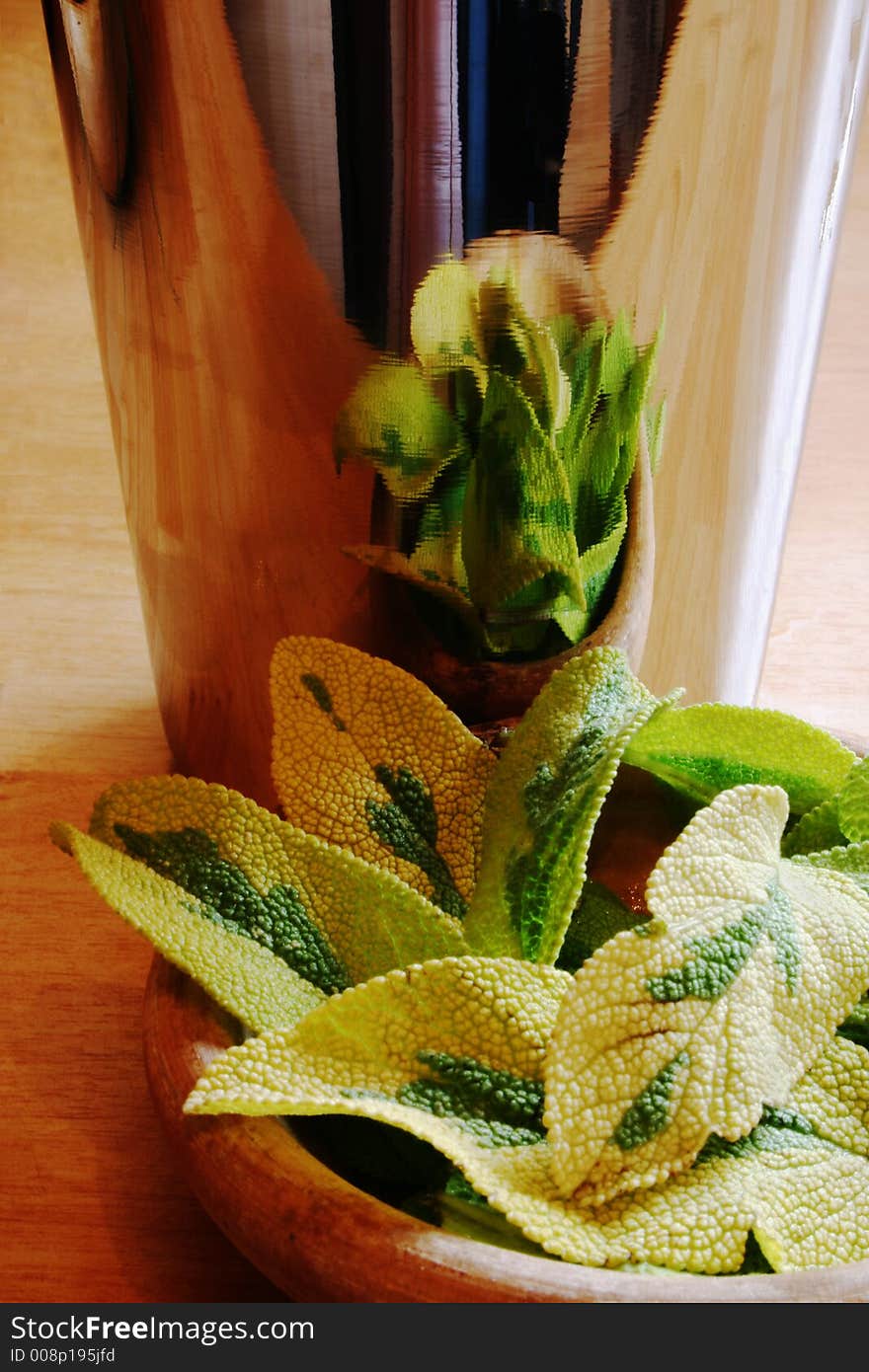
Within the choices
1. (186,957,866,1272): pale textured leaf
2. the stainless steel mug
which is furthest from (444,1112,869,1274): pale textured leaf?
the stainless steel mug

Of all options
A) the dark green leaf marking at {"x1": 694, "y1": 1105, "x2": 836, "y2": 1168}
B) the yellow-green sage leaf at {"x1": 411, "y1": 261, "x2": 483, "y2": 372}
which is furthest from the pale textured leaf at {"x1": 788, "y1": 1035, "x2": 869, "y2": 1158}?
the yellow-green sage leaf at {"x1": 411, "y1": 261, "x2": 483, "y2": 372}

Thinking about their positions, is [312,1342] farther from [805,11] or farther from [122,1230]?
[805,11]

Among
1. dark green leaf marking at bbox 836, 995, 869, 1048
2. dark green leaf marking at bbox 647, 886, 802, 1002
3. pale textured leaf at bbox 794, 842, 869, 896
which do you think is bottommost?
dark green leaf marking at bbox 836, 995, 869, 1048

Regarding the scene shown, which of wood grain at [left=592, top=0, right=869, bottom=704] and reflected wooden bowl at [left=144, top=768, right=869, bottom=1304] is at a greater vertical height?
wood grain at [left=592, top=0, right=869, bottom=704]

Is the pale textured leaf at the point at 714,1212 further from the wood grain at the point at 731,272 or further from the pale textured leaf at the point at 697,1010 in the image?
the wood grain at the point at 731,272

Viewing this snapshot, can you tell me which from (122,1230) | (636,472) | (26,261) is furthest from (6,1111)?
(26,261)

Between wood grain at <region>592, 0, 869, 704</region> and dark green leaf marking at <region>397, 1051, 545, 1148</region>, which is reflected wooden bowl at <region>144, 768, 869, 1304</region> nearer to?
dark green leaf marking at <region>397, 1051, 545, 1148</region>
